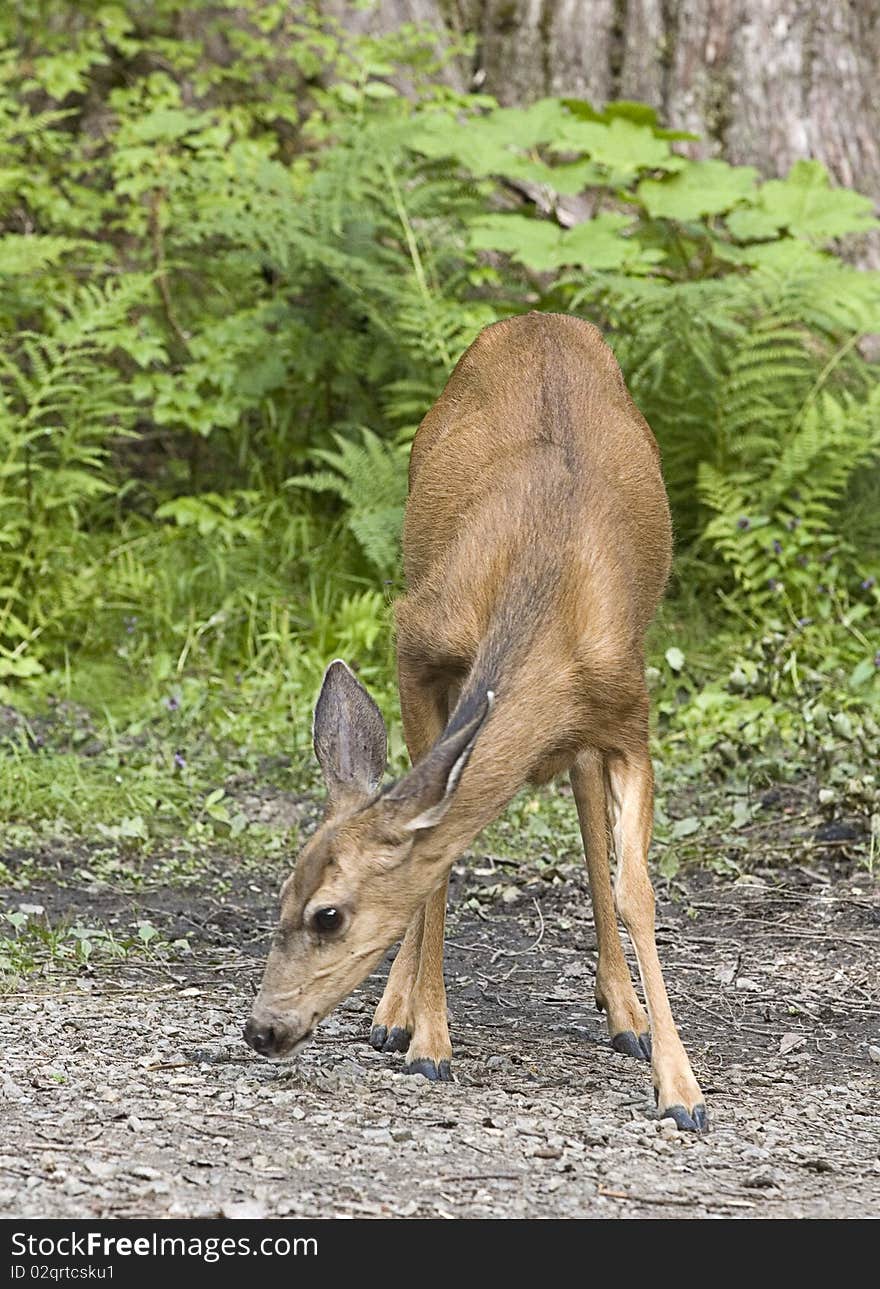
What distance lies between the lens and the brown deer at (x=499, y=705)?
433cm

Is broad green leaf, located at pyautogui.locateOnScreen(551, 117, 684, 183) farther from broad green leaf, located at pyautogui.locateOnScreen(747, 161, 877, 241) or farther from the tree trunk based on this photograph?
the tree trunk

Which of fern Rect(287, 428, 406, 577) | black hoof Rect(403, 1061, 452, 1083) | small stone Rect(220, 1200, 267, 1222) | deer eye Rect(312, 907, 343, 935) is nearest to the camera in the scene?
small stone Rect(220, 1200, 267, 1222)

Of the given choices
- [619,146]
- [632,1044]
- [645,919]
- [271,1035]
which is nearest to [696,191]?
[619,146]

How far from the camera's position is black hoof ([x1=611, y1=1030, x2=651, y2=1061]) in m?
5.22

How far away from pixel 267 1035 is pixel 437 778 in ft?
2.33

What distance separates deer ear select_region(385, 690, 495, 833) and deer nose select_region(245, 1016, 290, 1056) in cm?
54

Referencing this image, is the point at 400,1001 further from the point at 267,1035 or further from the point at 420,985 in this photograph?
the point at 267,1035

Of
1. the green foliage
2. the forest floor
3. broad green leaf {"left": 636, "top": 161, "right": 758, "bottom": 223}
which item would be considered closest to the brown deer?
the forest floor

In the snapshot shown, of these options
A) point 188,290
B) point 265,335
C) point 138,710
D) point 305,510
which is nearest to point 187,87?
point 188,290

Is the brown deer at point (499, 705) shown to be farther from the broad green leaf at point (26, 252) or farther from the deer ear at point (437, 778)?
the broad green leaf at point (26, 252)

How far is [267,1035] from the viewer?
4281 mm

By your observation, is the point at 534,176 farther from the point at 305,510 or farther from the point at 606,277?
the point at 305,510

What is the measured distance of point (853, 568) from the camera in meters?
9.16

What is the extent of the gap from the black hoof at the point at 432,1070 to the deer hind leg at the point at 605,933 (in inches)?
23.6
